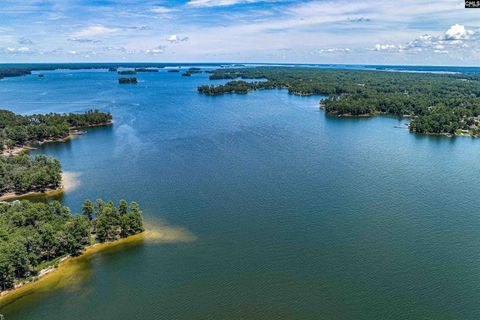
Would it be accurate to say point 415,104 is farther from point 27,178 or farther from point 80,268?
point 80,268

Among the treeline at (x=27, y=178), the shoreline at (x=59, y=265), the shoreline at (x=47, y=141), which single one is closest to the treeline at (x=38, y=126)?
the shoreline at (x=47, y=141)

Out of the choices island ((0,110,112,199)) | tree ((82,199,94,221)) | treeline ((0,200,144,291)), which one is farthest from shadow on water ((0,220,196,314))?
island ((0,110,112,199))

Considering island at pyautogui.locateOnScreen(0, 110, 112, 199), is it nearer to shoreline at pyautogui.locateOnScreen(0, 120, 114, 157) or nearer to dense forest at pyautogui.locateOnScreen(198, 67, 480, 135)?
shoreline at pyautogui.locateOnScreen(0, 120, 114, 157)

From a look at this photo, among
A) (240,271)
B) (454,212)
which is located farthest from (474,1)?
(240,271)

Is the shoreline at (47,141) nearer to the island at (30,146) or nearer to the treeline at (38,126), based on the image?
the island at (30,146)

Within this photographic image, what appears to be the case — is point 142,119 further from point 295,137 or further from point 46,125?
point 295,137

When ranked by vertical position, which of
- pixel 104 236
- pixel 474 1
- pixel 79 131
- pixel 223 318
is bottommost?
pixel 223 318
